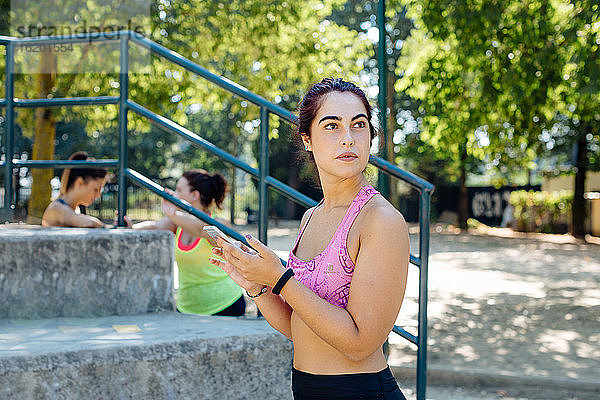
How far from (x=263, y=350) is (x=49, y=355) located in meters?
0.85

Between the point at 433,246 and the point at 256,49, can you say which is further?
the point at 433,246

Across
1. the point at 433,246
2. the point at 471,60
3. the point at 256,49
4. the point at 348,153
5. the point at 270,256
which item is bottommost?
the point at 433,246

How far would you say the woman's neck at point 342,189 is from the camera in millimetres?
1847

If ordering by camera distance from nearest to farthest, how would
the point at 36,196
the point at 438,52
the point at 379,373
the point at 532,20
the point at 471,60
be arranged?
the point at 379,373, the point at 532,20, the point at 471,60, the point at 438,52, the point at 36,196

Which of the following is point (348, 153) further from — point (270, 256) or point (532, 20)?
point (532, 20)

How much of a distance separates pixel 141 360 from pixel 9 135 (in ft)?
5.72

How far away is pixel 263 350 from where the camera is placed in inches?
110

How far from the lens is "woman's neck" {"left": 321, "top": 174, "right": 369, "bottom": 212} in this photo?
1.85 metres

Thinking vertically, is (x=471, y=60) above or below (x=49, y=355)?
above

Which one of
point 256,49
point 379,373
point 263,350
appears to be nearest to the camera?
point 379,373

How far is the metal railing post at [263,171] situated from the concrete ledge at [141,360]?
57cm

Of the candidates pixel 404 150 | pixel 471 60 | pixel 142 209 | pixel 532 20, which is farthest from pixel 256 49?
pixel 142 209

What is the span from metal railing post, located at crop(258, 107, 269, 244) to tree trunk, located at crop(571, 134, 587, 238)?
2262 centimetres

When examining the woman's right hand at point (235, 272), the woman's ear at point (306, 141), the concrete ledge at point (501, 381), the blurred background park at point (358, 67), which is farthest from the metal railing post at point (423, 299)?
the concrete ledge at point (501, 381)
